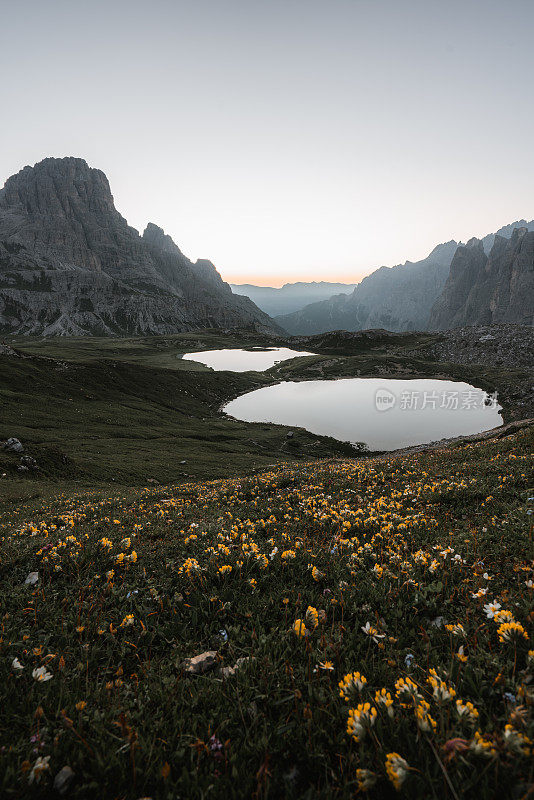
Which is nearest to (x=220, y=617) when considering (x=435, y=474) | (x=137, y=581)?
(x=137, y=581)

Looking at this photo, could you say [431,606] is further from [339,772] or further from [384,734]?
[339,772]

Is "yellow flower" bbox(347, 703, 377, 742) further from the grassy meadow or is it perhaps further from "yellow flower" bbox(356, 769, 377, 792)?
"yellow flower" bbox(356, 769, 377, 792)

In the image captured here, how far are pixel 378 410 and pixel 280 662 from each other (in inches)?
3785

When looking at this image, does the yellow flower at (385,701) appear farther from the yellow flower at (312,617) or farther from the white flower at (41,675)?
the white flower at (41,675)

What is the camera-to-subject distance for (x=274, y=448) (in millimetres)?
65000

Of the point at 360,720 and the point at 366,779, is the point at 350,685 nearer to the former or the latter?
the point at 360,720

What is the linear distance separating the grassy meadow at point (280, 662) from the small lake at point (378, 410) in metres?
63.7

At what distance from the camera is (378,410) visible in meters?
94.6

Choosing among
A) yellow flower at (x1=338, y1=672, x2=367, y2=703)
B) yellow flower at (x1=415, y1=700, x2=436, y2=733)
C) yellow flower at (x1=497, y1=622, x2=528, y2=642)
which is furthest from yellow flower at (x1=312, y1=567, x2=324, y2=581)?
yellow flower at (x1=415, y1=700, x2=436, y2=733)

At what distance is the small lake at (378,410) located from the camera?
249ft

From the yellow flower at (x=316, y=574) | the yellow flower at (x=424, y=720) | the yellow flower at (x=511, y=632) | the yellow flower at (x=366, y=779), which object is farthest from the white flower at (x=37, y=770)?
the yellow flower at (x=511, y=632)

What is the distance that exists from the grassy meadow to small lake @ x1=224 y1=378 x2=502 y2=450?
63.7m

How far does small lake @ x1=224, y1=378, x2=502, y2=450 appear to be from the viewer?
249ft

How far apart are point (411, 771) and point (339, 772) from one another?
2.13 ft
